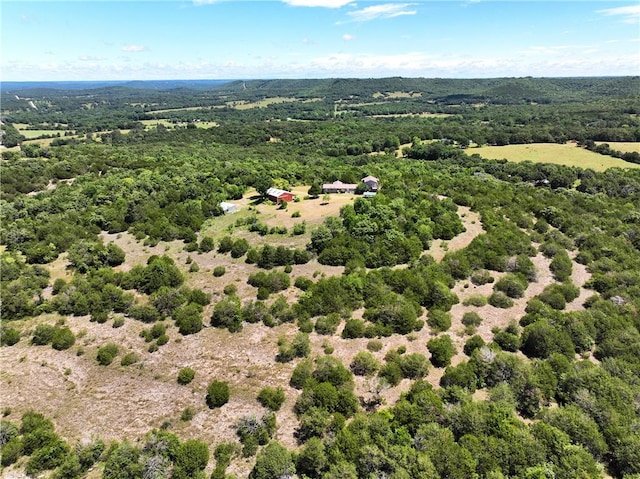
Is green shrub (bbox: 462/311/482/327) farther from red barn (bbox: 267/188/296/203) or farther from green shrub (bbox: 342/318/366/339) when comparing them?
red barn (bbox: 267/188/296/203)

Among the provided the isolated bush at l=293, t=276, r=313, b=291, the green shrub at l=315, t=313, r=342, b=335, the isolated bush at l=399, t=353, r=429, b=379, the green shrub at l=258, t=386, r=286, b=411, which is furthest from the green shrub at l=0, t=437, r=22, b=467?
the isolated bush at l=399, t=353, r=429, b=379

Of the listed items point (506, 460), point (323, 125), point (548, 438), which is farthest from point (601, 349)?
point (323, 125)

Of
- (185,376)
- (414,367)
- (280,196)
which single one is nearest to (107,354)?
(185,376)

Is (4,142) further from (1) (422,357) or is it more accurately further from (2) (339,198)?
(1) (422,357)

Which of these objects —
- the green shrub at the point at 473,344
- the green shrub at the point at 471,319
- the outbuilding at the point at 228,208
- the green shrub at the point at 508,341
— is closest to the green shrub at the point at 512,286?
the green shrub at the point at 471,319

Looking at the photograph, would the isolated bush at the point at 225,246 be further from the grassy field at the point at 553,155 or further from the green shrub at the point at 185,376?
the grassy field at the point at 553,155

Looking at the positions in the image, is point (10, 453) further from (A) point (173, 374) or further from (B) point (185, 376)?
(B) point (185, 376)

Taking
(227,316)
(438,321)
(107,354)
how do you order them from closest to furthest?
1. (107,354)
2. (438,321)
3. (227,316)
